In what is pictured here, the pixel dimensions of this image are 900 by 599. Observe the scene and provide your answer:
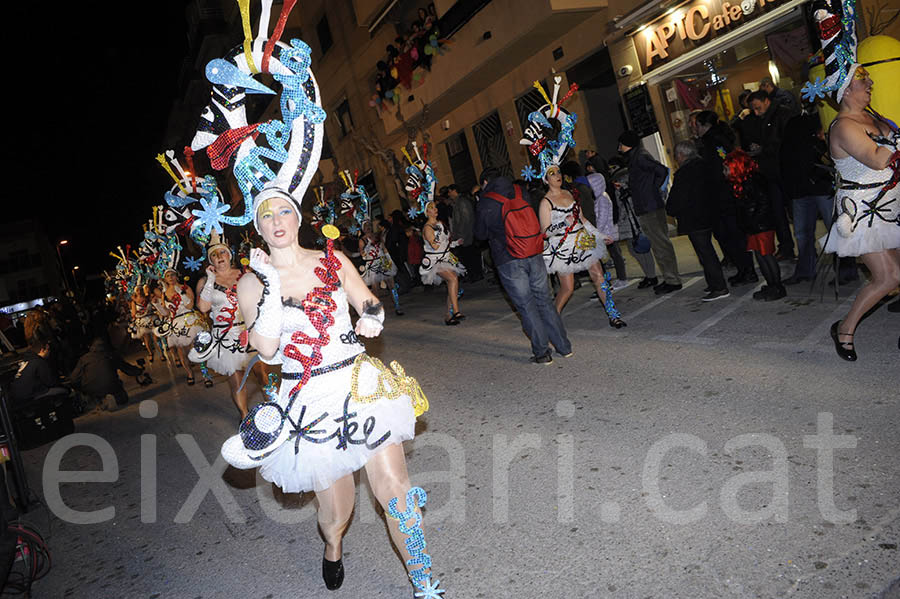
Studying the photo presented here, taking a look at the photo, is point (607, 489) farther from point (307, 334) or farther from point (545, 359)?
point (545, 359)

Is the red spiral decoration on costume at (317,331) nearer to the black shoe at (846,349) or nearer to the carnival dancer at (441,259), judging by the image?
the black shoe at (846,349)

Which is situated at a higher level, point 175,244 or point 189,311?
point 175,244

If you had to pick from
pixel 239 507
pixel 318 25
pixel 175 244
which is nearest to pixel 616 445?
pixel 239 507

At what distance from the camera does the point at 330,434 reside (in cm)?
307

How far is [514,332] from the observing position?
8.76 metres

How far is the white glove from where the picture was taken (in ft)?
10.2

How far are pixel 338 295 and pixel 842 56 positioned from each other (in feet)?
13.9

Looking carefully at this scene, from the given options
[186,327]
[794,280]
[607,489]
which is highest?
[186,327]

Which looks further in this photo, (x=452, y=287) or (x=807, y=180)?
(x=452, y=287)

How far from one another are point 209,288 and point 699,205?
5.77 metres

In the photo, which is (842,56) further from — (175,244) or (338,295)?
(175,244)

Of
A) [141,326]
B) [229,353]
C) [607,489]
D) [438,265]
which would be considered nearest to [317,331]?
[607,489]

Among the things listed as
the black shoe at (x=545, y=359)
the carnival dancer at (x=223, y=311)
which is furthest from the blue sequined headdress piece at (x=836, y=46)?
the carnival dancer at (x=223, y=311)

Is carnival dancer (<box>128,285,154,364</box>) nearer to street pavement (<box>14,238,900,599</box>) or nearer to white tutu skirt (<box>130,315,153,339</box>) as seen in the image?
white tutu skirt (<box>130,315,153,339</box>)
